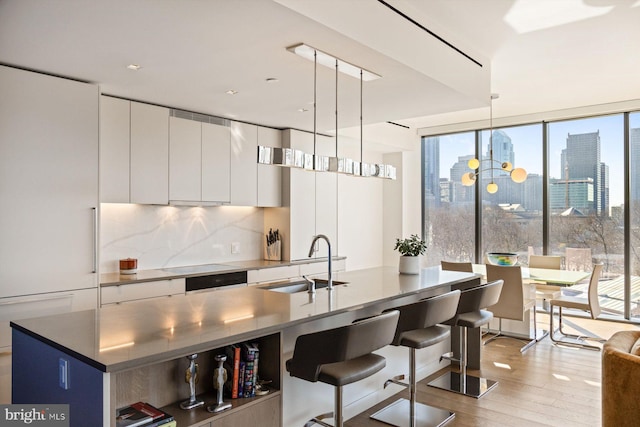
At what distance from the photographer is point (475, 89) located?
4.09 metres

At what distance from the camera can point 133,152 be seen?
4289 mm

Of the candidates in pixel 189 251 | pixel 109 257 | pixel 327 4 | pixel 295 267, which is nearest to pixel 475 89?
pixel 327 4

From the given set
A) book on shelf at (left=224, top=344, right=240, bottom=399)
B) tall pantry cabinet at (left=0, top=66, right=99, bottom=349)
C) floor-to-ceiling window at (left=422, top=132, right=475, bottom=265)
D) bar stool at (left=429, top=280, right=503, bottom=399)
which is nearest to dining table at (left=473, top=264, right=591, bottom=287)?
bar stool at (left=429, top=280, right=503, bottom=399)

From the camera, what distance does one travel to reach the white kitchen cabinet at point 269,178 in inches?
217

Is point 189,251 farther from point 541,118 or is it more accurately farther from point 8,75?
point 541,118

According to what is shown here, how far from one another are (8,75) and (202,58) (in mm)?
1325

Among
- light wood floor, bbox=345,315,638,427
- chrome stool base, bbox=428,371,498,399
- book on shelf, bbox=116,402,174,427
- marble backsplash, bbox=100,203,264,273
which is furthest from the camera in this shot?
marble backsplash, bbox=100,203,264,273

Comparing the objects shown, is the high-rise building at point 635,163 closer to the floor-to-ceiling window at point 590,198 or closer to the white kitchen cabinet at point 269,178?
the floor-to-ceiling window at point 590,198

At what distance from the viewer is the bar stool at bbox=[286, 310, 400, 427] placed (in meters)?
2.27

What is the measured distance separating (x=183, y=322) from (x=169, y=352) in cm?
48

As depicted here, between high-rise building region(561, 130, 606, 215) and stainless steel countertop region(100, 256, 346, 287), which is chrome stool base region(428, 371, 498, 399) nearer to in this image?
stainless steel countertop region(100, 256, 346, 287)

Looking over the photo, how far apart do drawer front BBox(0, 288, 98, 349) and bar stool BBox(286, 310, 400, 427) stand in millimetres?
1983

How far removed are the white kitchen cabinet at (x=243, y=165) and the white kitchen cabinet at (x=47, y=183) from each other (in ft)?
5.80

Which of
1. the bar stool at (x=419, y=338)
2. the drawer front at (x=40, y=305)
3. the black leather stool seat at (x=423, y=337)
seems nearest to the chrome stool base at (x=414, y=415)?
the bar stool at (x=419, y=338)
